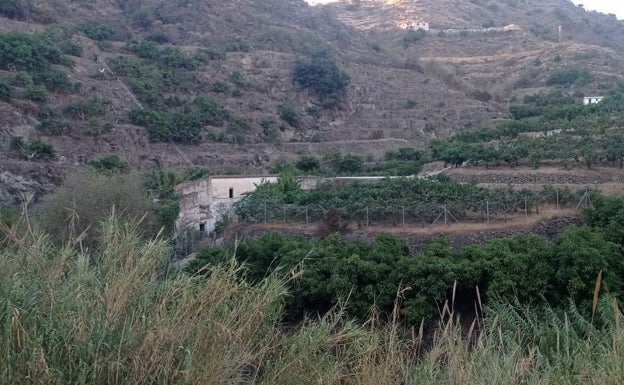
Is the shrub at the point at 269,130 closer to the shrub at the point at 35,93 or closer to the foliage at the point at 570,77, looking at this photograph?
the shrub at the point at 35,93

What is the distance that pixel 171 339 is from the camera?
343 cm

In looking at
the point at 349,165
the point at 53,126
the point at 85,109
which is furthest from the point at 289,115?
the point at 53,126

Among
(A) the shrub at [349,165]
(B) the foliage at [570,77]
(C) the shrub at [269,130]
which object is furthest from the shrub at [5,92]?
(B) the foliage at [570,77]

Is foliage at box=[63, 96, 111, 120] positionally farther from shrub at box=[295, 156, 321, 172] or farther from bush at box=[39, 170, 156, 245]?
bush at box=[39, 170, 156, 245]

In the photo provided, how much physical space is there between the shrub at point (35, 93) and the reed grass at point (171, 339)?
25207 millimetres

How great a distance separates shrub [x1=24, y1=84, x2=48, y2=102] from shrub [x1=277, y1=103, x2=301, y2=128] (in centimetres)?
1302

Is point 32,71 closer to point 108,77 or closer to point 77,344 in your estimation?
point 108,77

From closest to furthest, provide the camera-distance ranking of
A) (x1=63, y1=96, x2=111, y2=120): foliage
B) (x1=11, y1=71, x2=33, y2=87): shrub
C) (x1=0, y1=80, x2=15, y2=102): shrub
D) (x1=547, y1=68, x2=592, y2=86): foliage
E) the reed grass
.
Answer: the reed grass < (x1=0, y1=80, x2=15, y2=102): shrub < (x1=11, y1=71, x2=33, y2=87): shrub < (x1=63, y1=96, x2=111, y2=120): foliage < (x1=547, y1=68, x2=592, y2=86): foliage

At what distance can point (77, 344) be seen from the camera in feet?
10.5

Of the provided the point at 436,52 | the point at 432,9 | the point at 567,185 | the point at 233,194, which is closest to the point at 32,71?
the point at 233,194

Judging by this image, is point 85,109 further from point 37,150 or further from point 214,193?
point 214,193

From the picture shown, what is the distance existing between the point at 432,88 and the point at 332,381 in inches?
1591

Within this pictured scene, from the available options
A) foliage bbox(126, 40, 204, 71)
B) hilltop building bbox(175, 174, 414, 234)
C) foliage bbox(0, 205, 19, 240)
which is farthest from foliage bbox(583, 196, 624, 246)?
foliage bbox(126, 40, 204, 71)

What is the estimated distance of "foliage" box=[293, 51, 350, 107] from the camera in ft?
129
